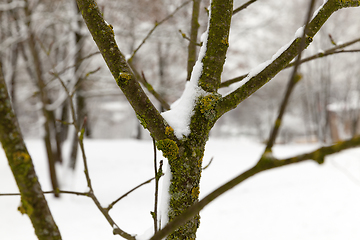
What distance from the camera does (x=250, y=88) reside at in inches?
46.4

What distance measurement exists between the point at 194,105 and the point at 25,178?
2.38ft

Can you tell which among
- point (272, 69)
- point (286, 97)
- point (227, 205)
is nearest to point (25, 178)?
point (286, 97)

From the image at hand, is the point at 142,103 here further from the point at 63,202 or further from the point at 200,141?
the point at 63,202

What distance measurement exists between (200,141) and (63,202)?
5094 millimetres

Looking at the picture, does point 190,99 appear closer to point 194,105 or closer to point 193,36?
point 194,105

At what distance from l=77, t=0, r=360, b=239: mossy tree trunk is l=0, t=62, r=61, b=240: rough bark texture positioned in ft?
1.38

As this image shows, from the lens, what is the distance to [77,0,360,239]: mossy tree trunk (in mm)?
1112

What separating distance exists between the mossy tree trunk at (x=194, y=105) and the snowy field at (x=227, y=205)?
1.48m

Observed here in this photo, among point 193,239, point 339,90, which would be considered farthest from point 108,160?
point 339,90

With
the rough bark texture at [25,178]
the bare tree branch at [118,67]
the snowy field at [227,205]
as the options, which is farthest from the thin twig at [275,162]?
the snowy field at [227,205]

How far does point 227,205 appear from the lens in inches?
223

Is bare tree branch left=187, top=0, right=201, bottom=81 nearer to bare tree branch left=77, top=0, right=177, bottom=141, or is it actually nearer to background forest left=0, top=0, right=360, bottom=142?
background forest left=0, top=0, right=360, bottom=142

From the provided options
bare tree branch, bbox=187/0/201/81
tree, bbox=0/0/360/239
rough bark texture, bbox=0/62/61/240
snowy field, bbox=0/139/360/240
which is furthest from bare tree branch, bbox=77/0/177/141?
snowy field, bbox=0/139/360/240

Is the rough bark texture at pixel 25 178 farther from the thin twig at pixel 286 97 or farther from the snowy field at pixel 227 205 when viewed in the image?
the snowy field at pixel 227 205
